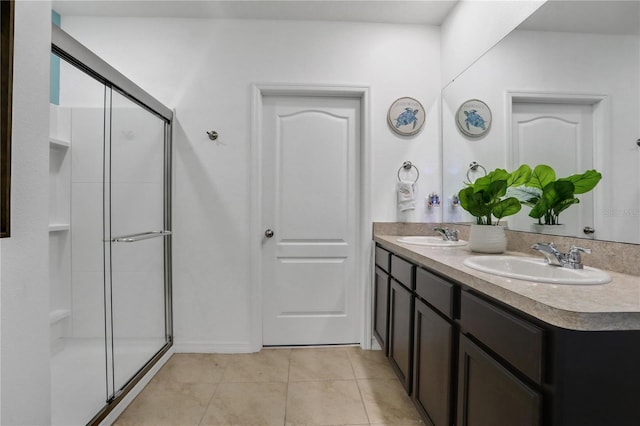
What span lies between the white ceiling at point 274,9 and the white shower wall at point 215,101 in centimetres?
5

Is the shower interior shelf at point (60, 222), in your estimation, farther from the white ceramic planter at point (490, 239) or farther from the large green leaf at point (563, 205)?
the large green leaf at point (563, 205)

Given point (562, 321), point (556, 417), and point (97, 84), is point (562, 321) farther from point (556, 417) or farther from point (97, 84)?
point (97, 84)

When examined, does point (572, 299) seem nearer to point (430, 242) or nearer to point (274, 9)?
point (430, 242)

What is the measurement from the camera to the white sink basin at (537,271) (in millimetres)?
873

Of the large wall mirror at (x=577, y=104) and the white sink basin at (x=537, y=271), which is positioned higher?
the large wall mirror at (x=577, y=104)

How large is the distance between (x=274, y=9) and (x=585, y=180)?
220 centimetres

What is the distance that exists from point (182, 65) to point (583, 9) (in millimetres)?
2409

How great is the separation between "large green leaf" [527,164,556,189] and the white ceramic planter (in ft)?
0.84

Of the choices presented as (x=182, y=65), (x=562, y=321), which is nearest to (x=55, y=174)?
(x=182, y=65)

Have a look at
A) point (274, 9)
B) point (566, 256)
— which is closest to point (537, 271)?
point (566, 256)

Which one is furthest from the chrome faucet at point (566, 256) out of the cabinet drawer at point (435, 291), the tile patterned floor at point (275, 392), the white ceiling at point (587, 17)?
the tile patterned floor at point (275, 392)

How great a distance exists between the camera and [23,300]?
3.23 feet

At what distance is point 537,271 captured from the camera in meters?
1.19

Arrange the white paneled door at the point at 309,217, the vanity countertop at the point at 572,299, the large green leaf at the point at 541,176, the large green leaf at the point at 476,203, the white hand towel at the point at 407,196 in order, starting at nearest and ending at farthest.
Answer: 1. the vanity countertop at the point at 572,299
2. the large green leaf at the point at 541,176
3. the large green leaf at the point at 476,203
4. the white hand towel at the point at 407,196
5. the white paneled door at the point at 309,217
